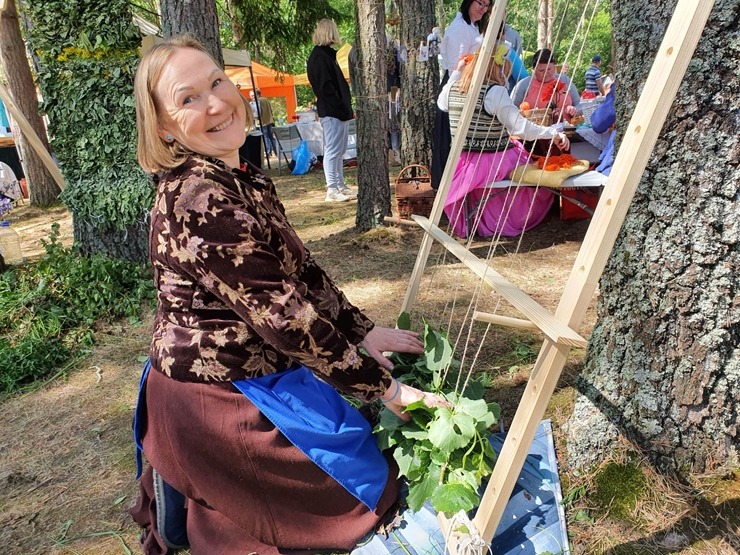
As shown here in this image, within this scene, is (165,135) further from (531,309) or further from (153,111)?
(531,309)

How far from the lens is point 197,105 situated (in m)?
1.42

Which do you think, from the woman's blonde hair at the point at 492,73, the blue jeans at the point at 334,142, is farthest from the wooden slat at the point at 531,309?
the blue jeans at the point at 334,142

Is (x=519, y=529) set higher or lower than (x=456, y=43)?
lower

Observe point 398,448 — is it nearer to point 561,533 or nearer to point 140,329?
point 561,533

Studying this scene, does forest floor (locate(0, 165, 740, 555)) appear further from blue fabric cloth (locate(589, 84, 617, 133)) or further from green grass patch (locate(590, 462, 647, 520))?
blue fabric cloth (locate(589, 84, 617, 133))

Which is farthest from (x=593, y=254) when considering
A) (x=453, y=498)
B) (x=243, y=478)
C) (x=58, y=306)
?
(x=58, y=306)

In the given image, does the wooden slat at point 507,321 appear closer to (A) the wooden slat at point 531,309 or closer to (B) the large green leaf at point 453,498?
(A) the wooden slat at point 531,309

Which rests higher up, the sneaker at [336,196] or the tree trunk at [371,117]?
the tree trunk at [371,117]

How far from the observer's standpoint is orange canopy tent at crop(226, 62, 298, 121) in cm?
1447

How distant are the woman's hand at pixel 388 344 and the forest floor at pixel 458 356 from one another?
142mm

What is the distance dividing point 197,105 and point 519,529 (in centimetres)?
151

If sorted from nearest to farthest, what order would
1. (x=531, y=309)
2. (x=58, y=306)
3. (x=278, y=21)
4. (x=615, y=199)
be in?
(x=615, y=199), (x=531, y=309), (x=58, y=306), (x=278, y=21)

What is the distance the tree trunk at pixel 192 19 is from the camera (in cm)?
377

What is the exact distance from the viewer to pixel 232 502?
1.55m
